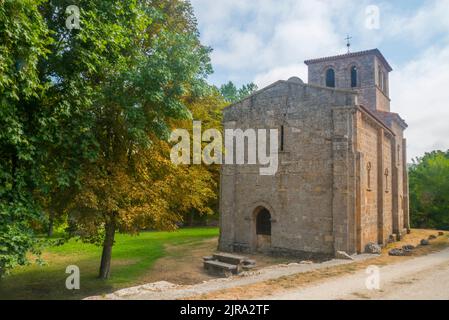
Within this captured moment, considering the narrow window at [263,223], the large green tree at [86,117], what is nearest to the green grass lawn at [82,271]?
the large green tree at [86,117]

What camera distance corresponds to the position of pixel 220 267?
15.0m

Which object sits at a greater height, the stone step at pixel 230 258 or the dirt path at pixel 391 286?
the dirt path at pixel 391 286

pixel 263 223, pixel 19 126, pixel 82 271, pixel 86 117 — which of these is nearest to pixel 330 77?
pixel 263 223

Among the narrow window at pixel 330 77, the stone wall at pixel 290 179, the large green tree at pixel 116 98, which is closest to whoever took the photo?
the large green tree at pixel 116 98

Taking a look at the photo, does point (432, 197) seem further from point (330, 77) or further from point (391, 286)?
point (391, 286)

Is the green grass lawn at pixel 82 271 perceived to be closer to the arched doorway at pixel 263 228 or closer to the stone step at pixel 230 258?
the stone step at pixel 230 258

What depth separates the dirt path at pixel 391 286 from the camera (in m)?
8.18

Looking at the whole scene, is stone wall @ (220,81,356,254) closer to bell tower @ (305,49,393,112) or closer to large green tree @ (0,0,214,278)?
large green tree @ (0,0,214,278)

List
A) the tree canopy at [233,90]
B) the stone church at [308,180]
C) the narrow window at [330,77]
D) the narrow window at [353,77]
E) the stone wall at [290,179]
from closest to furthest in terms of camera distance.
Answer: the stone church at [308,180], the stone wall at [290,179], the narrow window at [353,77], the narrow window at [330,77], the tree canopy at [233,90]

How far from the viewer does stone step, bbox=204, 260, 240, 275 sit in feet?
48.0

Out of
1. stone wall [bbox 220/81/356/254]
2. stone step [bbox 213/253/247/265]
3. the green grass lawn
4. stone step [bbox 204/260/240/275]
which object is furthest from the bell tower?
stone step [bbox 204/260/240/275]

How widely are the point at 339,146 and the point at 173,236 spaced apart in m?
16.7

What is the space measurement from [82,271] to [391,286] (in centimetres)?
1240

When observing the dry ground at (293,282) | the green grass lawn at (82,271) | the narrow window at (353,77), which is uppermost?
the narrow window at (353,77)
